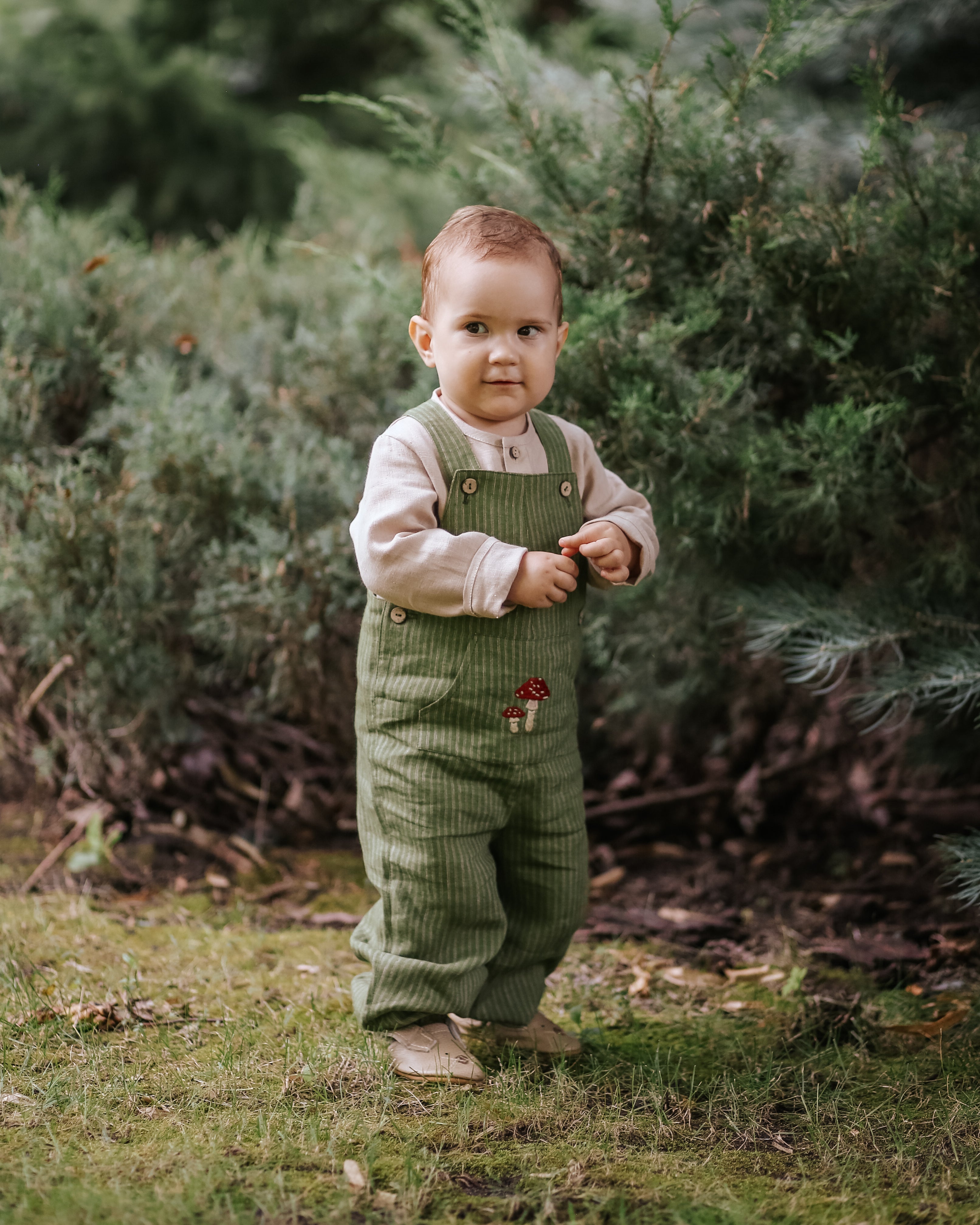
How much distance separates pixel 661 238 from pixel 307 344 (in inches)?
53.6

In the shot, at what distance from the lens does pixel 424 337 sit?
2.25 m

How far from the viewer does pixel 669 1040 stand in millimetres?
2500

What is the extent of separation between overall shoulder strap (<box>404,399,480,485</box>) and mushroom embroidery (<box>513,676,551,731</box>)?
1.40 feet

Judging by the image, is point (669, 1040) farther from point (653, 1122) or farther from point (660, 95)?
point (660, 95)

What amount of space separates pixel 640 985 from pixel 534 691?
1.03 m

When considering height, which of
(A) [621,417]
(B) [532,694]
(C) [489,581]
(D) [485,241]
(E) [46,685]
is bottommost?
(E) [46,685]

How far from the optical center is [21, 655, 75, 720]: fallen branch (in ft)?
11.1

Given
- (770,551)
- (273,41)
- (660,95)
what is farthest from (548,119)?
(273,41)

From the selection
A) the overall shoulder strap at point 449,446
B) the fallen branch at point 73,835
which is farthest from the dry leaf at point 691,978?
the fallen branch at point 73,835

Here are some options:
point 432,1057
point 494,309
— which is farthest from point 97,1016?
point 494,309

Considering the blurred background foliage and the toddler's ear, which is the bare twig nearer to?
the blurred background foliage

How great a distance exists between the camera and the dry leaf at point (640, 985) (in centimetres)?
277

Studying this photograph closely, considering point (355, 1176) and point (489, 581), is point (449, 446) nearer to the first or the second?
point (489, 581)

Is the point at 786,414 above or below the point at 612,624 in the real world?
above
